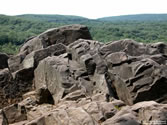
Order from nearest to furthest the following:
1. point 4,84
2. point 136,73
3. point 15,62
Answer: point 136,73, point 4,84, point 15,62

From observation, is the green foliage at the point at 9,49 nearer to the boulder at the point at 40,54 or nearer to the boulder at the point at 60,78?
the boulder at the point at 40,54

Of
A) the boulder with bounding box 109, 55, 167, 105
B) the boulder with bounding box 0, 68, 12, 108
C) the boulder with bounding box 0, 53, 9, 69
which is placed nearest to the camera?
the boulder with bounding box 109, 55, 167, 105

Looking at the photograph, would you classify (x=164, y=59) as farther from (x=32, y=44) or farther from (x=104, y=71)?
(x=32, y=44)

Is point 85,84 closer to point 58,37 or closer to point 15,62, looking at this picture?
point 15,62

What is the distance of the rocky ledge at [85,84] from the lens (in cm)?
1392

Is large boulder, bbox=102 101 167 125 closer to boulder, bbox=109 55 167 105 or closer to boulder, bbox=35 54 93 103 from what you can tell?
boulder, bbox=109 55 167 105

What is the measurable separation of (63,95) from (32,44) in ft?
33.4

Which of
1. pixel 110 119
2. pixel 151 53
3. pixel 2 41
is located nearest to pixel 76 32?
pixel 151 53

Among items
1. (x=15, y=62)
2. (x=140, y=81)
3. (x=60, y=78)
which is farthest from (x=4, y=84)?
(x=140, y=81)

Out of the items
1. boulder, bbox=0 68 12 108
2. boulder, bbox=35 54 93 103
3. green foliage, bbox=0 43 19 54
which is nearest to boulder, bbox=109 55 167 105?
boulder, bbox=35 54 93 103

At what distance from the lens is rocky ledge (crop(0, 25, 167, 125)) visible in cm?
1392

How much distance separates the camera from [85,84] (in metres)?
18.9

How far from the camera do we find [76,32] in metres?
26.7

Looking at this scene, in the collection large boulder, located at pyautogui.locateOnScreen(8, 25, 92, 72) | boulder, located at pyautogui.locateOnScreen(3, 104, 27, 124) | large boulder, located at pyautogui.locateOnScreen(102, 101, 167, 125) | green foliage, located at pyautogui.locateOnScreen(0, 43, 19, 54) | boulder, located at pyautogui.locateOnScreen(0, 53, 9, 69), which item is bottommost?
green foliage, located at pyautogui.locateOnScreen(0, 43, 19, 54)
